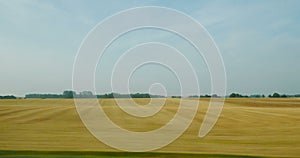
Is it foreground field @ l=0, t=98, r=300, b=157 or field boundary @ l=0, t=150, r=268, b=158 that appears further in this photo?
foreground field @ l=0, t=98, r=300, b=157

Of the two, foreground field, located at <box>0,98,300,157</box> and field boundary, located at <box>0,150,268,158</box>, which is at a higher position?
foreground field, located at <box>0,98,300,157</box>

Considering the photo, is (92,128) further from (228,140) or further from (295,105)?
(295,105)

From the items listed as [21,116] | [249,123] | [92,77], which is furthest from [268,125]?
[21,116]

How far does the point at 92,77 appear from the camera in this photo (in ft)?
65.9

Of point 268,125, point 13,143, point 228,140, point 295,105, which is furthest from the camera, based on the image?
point 295,105

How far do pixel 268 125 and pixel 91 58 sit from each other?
2363cm

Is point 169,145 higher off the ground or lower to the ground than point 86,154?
higher

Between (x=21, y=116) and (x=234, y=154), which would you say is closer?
(x=234, y=154)

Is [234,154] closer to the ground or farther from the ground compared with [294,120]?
closer to the ground

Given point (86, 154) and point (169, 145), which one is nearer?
point (86, 154)

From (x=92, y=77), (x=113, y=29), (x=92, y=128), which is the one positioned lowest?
(x=92, y=128)

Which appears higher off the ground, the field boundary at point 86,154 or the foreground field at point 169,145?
the foreground field at point 169,145

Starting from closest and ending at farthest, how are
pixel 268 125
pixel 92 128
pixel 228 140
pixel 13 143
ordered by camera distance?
pixel 13 143
pixel 228 140
pixel 92 128
pixel 268 125

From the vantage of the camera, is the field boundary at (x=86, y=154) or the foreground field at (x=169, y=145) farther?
the foreground field at (x=169, y=145)
